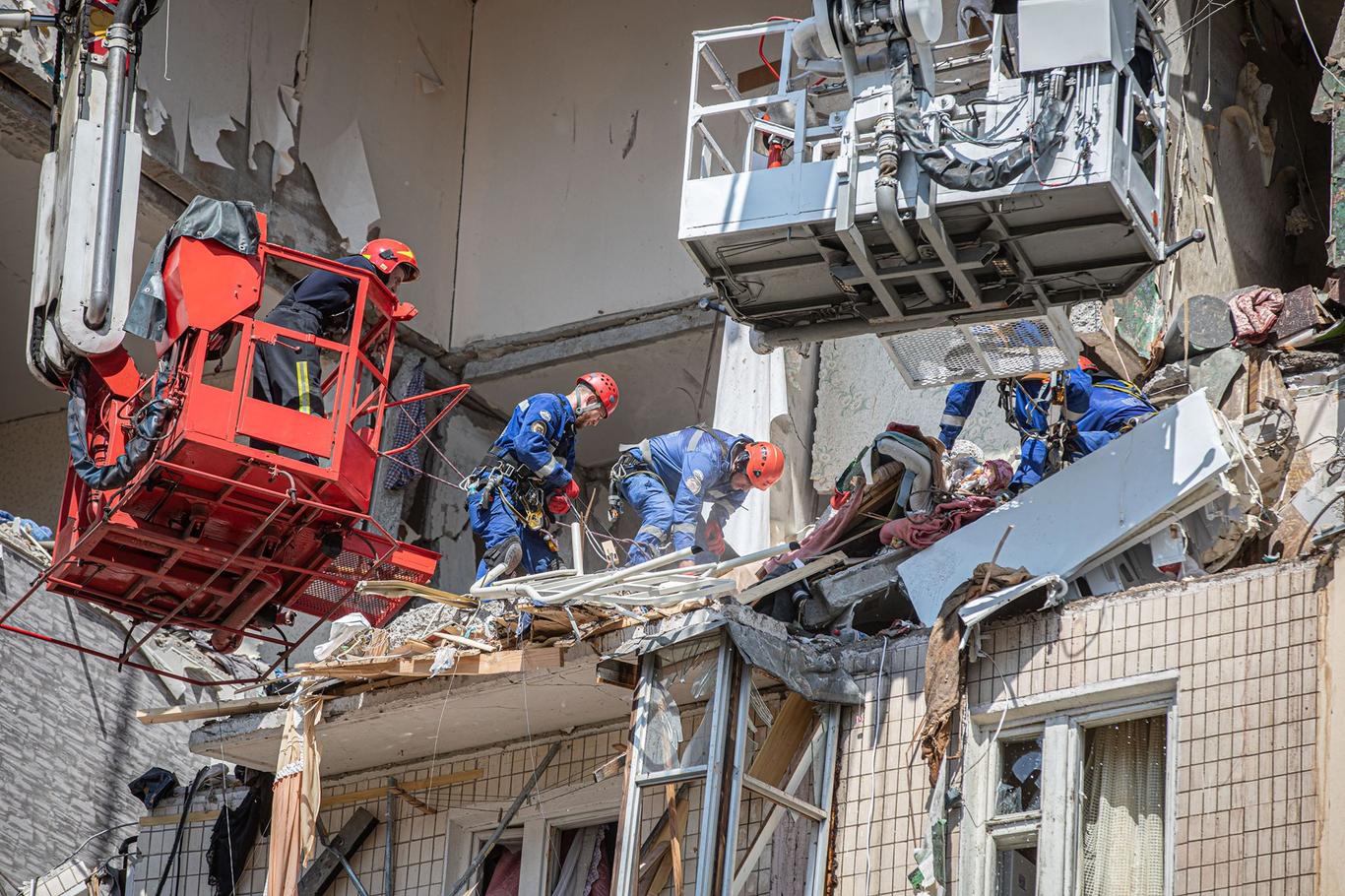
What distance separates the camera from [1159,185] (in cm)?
1230

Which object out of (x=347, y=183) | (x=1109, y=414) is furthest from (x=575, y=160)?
(x=1109, y=414)

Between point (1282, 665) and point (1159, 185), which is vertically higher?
point (1159, 185)

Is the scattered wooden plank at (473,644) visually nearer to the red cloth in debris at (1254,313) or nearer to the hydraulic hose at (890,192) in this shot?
the hydraulic hose at (890,192)

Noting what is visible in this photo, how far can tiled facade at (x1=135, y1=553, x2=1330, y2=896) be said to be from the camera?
10.5 meters

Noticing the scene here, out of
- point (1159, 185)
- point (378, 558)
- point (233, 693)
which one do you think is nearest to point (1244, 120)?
point (1159, 185)

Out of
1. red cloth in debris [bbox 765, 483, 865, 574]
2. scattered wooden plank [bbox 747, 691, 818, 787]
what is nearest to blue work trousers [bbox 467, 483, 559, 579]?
red cloth in debris [bbox 765, 483, 865, 574]

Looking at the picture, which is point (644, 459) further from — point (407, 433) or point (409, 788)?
point (407, 433)

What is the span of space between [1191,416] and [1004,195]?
5.23ft

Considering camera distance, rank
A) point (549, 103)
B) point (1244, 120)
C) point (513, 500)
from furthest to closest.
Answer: point (549, 103), point (1244, 120), point (513, 500)

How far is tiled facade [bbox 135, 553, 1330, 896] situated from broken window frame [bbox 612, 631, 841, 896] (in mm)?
114

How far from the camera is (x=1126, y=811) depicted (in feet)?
36.7

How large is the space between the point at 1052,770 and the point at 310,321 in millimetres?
5713

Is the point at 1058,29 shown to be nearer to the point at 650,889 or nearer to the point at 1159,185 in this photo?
the point at 1159,185

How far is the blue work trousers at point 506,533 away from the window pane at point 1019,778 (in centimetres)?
444
